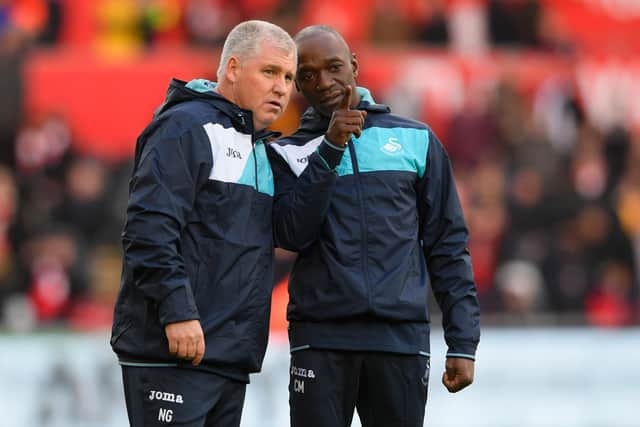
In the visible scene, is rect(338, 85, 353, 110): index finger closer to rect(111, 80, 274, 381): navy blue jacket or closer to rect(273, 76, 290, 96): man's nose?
rect(273, 76, 290, 96): man's nose

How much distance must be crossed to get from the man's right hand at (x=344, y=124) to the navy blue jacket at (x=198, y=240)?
33cm

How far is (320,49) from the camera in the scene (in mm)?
5855

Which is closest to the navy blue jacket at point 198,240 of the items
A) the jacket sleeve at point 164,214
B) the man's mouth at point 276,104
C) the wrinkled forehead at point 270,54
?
the jacket sleeve at point 164,214

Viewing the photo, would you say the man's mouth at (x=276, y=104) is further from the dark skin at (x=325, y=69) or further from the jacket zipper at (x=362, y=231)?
the jacket zipper at (x=362, y=231)

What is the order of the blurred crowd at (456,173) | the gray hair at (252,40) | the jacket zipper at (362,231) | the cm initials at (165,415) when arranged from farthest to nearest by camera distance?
1. the blurred crowd at (456,173)
2. the jacket zipper at (362,231)
3. the gray hair at (252,40)
4. the cm initials at (165,415)

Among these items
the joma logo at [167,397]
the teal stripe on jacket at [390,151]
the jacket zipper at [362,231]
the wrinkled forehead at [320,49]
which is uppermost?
the wrinkled forehead at [320,49]

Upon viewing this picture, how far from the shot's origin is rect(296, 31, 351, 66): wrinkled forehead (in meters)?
5.85

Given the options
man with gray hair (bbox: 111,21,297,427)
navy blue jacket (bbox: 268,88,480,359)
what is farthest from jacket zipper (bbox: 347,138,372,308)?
man with gray hair (bbox: 111,21,297,427)

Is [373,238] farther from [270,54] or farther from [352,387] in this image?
[270,54]

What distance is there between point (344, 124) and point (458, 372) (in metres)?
1.14

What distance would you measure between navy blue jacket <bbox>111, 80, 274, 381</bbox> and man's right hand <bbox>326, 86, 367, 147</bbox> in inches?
12.9

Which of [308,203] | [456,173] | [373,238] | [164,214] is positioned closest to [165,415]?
[164,214]

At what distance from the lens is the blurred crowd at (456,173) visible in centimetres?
1182

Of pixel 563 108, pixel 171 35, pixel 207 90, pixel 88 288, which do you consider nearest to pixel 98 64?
pixel 171 35
